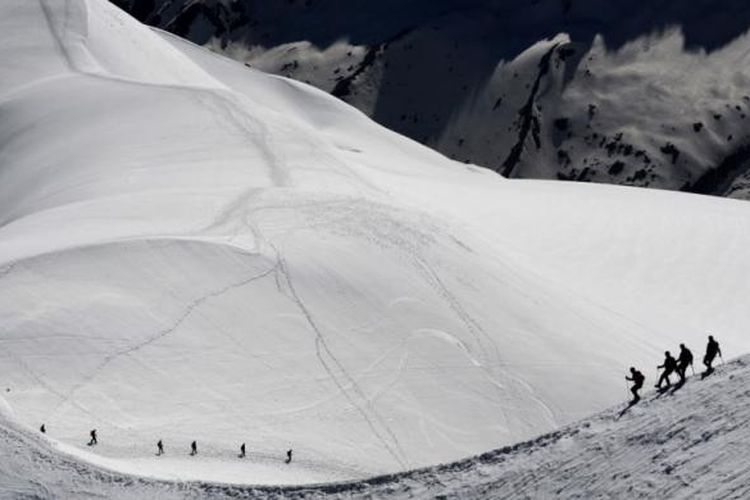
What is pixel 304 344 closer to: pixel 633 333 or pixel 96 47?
pixel 633 333

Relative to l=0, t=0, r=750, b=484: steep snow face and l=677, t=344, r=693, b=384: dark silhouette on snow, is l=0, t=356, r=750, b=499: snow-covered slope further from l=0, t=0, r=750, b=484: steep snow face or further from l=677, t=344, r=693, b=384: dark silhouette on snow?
l=0, t=0, r=750, b=484: steep snow face

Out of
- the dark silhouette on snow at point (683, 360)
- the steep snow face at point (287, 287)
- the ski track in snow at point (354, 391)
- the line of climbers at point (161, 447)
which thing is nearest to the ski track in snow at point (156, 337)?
the steep snow face at point (287, 287)

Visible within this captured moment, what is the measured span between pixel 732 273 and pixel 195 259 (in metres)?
38.4

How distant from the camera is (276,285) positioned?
2271 inches

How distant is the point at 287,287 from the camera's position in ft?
189

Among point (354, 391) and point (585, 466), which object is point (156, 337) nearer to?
point (354, 391)

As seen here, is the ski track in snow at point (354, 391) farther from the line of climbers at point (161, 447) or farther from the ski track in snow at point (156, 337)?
the line of climbers at point (161, 447)

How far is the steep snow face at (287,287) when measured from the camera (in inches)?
1817

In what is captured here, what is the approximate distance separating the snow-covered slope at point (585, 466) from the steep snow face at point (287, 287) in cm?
165

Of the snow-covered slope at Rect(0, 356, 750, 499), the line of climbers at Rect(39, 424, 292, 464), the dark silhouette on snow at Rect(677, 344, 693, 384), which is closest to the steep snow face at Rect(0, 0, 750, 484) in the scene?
the line of climbers at Rect(39, 424, 292, 464)

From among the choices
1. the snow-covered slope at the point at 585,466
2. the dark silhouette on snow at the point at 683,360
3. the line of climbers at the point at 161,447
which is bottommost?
the line of climbers at the point at 161,447

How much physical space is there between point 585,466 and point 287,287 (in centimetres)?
2705

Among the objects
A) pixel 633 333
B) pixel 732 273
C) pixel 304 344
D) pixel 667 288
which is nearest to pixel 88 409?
pixel 304 344

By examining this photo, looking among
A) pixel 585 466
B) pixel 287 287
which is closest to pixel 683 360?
pixel 585 466
